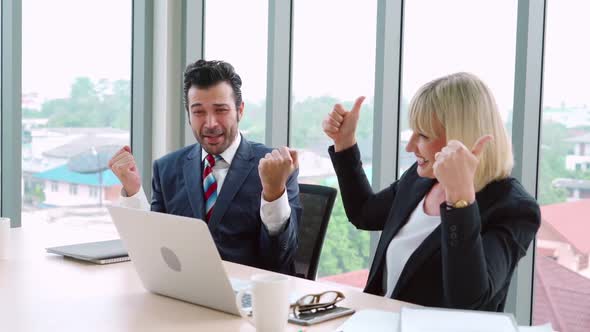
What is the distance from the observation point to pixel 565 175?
271 centimetres

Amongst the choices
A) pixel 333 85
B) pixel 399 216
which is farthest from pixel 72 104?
pixel 399 216

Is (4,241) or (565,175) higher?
(565,175)

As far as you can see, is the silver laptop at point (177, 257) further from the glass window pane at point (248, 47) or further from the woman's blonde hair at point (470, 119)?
the glass window pane at point (248, 47)

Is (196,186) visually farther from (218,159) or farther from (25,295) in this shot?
(25,295)

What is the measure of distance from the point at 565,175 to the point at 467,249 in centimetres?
135

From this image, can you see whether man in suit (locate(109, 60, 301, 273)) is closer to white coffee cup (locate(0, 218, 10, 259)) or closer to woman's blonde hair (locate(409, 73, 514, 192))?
white coffee cup (locate(0, 218, 10, 259))

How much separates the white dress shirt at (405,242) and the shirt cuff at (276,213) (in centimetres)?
37

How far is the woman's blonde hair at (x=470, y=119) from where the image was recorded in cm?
173

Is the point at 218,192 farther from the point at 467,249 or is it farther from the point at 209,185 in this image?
the point at 467,249

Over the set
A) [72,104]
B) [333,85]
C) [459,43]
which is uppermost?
[459,43]

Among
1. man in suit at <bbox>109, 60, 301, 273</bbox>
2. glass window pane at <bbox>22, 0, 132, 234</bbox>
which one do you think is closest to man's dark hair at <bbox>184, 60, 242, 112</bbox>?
man in suit at <bbox>109, 60, 301, 273</bbox>

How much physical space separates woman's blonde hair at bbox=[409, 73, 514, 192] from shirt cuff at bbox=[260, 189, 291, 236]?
1.83 ft

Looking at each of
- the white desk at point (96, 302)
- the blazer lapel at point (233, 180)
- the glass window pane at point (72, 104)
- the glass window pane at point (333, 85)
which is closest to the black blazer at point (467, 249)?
the white desk at point (96, 302)

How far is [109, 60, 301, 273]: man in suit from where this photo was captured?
2236 mm
